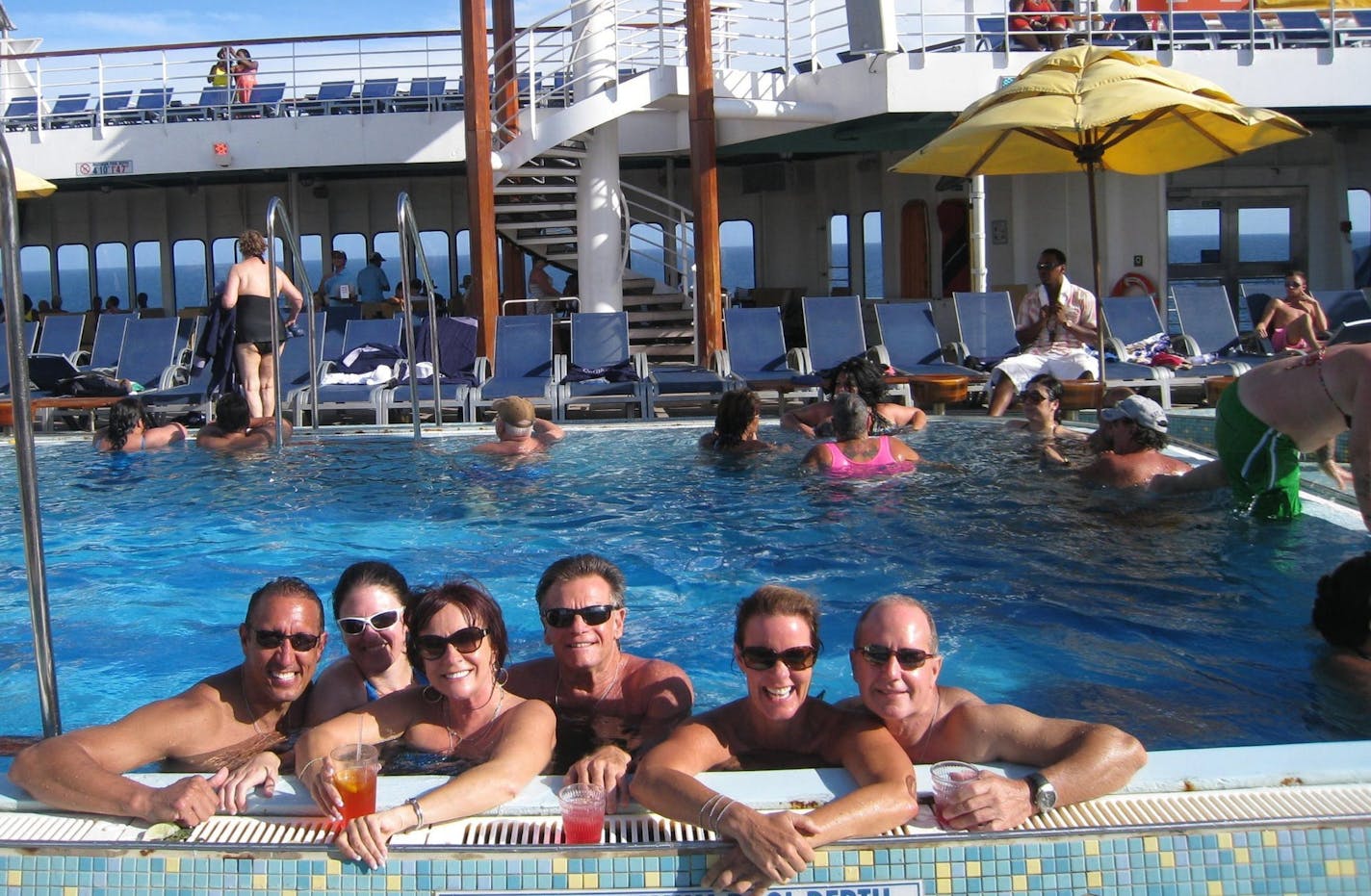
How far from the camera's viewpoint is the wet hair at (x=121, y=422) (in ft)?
28.8

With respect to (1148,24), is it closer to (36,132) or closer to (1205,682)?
(1205,682)

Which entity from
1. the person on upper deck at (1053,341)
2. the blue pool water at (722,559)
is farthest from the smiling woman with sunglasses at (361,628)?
the person on upper deck at (1053,341)

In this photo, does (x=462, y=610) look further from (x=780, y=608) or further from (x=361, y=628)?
(x=780, y=608)

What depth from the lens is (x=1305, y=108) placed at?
516 inches

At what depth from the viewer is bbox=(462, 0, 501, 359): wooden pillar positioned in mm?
11734

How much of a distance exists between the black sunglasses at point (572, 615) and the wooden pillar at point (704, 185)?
8.57 meters

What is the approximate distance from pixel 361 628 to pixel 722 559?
9.48 feet

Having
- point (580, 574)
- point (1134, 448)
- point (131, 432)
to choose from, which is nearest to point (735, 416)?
point (1134, 448)

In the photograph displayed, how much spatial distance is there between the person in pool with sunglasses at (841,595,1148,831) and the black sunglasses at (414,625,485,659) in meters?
0.87

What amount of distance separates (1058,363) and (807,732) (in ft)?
24.3

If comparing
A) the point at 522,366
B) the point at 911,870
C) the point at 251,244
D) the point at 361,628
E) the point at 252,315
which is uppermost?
the point at 251,244

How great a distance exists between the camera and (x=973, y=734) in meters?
2.82

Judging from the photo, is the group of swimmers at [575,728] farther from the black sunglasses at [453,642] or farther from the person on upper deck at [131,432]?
the person on upper deck at [131,432]

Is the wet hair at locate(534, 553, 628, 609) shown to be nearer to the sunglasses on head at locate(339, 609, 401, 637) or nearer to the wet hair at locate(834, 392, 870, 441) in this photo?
the sunglasses on head at locate(339, 609, 401, 637)
